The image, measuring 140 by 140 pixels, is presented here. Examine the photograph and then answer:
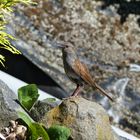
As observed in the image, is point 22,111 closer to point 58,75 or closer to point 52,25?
point 58,75

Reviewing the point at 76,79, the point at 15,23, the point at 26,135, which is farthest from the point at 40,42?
the point at 26,135

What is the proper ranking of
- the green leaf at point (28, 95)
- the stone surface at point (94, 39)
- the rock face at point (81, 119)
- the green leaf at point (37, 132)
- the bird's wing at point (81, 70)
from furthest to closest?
1. the stone surface at point (94, 39)
2. the bird's wing at point (81, 70)
3. the green leaf at point (28, 95)
4. the rock face at point (81, 119)
5. the green leaf at point (37, 132)

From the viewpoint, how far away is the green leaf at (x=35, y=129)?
4930mm

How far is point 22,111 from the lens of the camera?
5.22 m

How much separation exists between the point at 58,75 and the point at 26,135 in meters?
3.65

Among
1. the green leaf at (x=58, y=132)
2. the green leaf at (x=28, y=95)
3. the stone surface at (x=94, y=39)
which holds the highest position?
the green leaf at (x=28, y=95)

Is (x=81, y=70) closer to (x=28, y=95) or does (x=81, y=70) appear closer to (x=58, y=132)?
(x=28, y=95)

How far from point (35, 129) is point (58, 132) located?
170mm

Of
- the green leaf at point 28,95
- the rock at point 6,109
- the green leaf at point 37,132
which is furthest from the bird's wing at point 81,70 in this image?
the green leaf at point 37,132

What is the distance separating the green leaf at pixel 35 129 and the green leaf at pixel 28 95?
0.46 meters

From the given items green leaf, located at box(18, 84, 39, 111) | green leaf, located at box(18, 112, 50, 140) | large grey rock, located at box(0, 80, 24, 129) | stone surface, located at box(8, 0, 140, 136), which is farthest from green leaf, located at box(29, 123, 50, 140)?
stone surface, located at box(8, 0, 140, 136)

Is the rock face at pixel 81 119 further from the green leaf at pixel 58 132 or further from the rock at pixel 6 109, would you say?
the rock at pixel 6 109

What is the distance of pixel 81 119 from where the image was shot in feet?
16.6

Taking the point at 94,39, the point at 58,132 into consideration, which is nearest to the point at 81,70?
the point at 58,132
